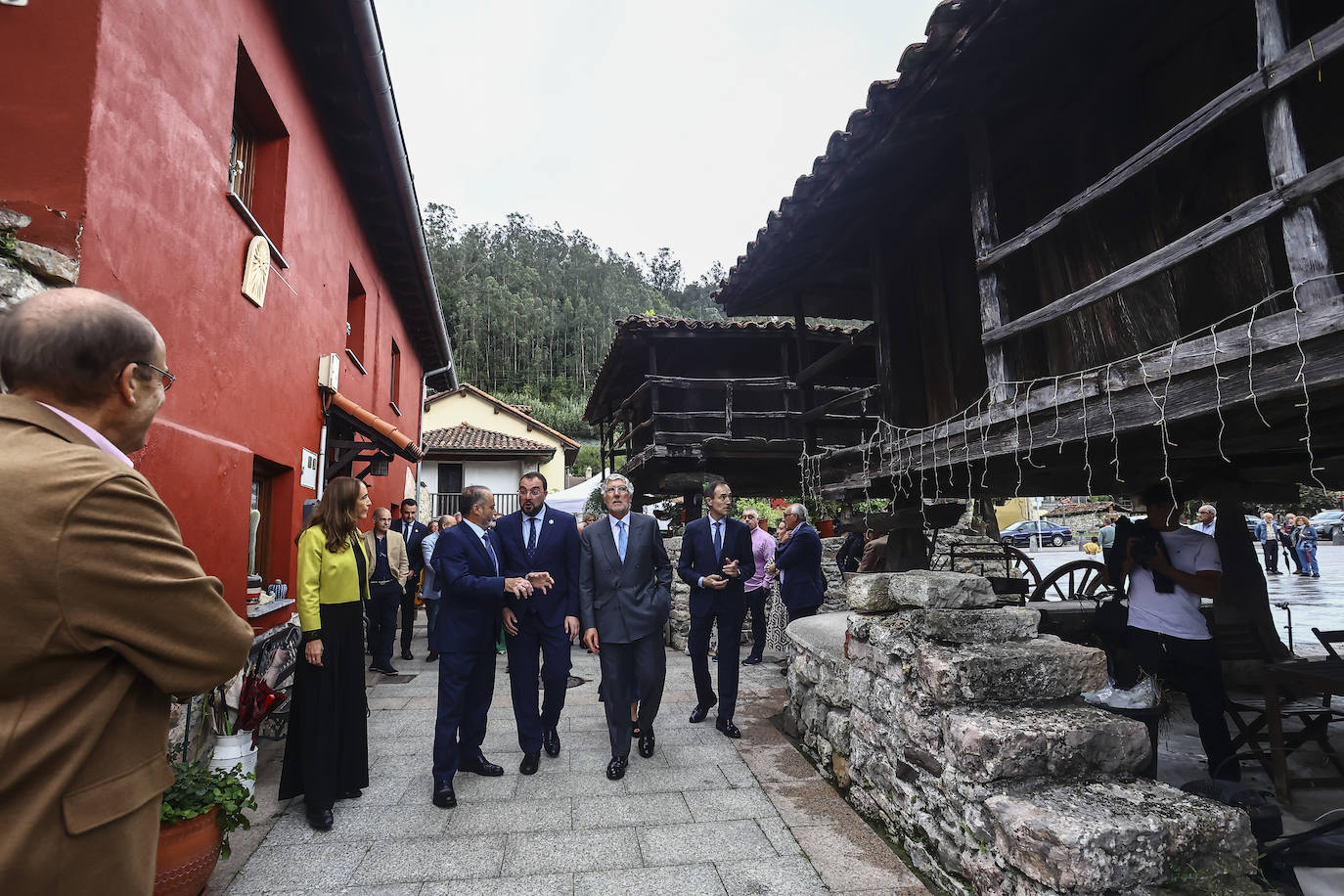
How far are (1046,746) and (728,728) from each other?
2.71 meters

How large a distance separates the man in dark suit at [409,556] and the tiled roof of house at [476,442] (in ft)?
56.1

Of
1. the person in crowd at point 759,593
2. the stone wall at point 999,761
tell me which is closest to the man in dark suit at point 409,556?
the person in crowd at point 759,593

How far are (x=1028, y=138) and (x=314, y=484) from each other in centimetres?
699

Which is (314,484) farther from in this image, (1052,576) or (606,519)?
(1052,576)

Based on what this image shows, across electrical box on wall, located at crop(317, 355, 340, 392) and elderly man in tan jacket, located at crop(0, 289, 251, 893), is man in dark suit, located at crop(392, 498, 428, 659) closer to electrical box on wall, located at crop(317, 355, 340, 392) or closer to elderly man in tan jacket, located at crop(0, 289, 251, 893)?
electrical box on wall, located at crop(317, 355, 340, 392)

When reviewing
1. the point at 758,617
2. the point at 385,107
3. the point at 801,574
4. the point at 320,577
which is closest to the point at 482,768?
the point at 320,577

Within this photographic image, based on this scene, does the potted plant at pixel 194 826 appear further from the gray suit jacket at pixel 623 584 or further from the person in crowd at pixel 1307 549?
the person in crowd at pixel 1307 549

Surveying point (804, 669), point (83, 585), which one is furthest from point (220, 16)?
point (804, 669)

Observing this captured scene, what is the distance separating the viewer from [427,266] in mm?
10266

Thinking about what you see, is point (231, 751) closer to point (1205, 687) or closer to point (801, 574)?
point (801, 574)

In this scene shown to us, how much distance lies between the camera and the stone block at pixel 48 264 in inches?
112

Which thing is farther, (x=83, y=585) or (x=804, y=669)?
(x=804, y=669)

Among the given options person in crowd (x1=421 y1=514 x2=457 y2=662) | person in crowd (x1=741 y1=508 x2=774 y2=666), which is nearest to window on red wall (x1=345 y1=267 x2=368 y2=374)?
person in crowd (x1=421 y1=514 x2=457 y2=662)

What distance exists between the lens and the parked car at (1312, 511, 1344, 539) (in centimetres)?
2847
